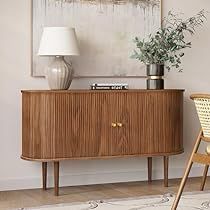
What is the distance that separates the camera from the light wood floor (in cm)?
379

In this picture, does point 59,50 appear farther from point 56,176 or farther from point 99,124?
point 56,176

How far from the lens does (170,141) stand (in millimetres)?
4285

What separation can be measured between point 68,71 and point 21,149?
2.51ft

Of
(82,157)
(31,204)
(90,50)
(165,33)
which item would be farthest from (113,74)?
(31,204)

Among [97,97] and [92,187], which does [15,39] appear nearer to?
[97,97]

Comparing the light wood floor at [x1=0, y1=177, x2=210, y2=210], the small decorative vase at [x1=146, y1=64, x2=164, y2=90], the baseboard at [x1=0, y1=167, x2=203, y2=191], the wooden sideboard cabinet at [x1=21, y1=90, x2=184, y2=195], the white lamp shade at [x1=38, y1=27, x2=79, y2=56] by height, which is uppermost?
the white lamp shade at [x1=38, y1=27, x2=79, y2=56]

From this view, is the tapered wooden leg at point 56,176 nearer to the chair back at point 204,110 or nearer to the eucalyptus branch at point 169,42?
the eucalyptus branch at point 169,42

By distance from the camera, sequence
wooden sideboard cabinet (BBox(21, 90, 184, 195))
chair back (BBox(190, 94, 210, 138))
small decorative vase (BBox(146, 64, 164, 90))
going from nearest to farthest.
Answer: chair back (BBox(190, 94, 210, 138)), wooden sideboard cabinet (BBox(21, 90, 184, 195)), small decorative vase (BBox(146, 64, 164, 90))

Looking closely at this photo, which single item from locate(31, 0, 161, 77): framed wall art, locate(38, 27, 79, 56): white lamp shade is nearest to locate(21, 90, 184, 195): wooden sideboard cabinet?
locate(38, 27, 79, 56): white lamp shade

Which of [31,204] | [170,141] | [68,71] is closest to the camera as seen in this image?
[31,204]

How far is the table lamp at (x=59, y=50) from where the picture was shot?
3.93 metres

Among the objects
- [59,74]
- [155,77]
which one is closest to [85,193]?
[59,74]

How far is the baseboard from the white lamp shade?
1.07 metres

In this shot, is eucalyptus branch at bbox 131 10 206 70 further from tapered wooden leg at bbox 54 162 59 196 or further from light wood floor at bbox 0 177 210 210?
tapered wooden leg at bbox 54 162 59 196
